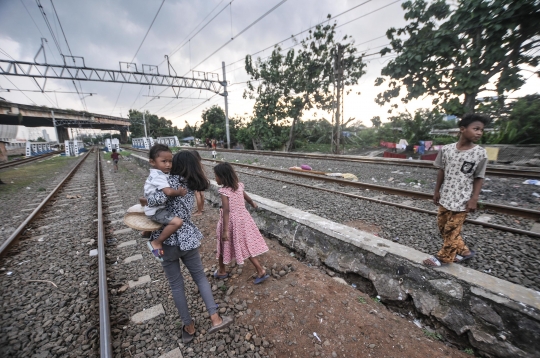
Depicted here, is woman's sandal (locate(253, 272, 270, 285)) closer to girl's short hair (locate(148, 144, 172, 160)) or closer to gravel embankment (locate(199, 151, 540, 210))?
girl's short hair (locate(148, 144, 172, 160))

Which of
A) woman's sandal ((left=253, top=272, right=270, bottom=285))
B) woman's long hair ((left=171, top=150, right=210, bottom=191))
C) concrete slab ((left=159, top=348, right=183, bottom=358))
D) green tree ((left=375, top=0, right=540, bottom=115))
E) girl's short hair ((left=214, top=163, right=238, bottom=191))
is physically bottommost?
concrete slab ((left=159, top=348, right=183, bottom=358))

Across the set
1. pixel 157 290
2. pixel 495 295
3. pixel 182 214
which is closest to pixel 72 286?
pixel 157 290

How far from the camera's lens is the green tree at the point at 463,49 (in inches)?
341

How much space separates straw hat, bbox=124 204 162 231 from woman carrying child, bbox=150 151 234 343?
0.13 meters

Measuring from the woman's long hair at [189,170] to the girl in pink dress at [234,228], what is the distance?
506 millimetres

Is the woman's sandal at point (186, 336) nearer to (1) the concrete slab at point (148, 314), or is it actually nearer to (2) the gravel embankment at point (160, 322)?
(2) the gravel embankment at point (160, 322)

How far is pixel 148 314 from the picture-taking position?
2.49m

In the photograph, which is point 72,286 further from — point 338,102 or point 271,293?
point 338,102

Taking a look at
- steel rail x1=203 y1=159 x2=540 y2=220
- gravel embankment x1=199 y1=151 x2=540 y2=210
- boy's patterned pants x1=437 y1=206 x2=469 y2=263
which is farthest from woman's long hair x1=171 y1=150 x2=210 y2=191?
gravel embankment x1=199 y1=151 x2=540 y2=210

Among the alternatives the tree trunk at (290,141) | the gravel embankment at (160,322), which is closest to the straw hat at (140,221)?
the gravel embankment at (160,322)

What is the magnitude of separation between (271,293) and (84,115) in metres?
63.5

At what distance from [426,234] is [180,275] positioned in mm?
3704

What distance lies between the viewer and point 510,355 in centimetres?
170

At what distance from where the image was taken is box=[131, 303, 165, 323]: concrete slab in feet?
7.93
